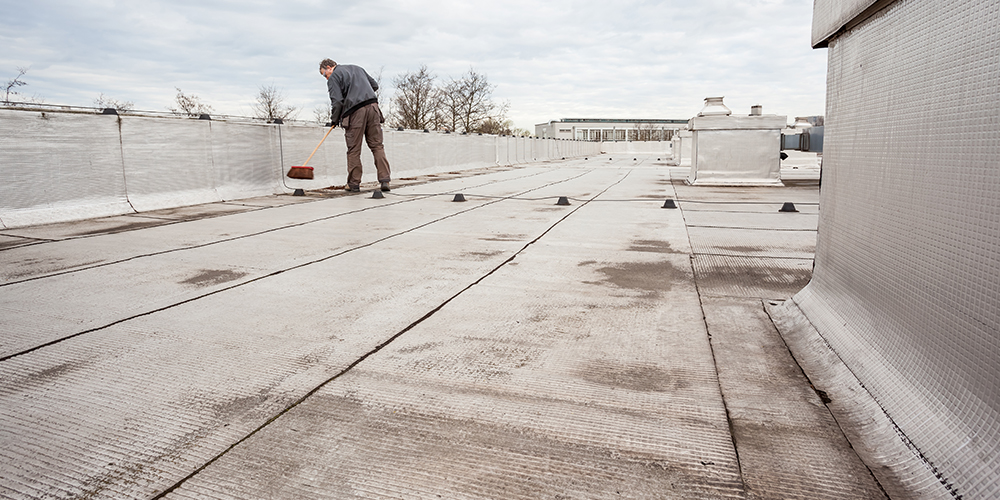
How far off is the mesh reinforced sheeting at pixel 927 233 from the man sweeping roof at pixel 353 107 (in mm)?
8019

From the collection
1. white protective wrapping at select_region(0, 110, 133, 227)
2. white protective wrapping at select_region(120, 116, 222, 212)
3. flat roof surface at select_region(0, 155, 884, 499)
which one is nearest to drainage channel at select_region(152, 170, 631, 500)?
flat roof surface at select_region(0, 155, 884, 499)

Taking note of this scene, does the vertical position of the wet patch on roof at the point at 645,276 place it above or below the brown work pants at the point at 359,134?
below

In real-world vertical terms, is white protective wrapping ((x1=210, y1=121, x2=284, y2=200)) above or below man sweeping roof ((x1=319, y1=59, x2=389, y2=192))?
below

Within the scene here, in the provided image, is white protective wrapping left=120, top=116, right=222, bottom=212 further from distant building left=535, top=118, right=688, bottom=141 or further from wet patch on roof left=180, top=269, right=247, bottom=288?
distant building left=535, top=118, right=688, bottom=141

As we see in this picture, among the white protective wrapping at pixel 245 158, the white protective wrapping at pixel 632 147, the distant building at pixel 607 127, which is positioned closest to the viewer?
the white protective wrapping at pixel 245 158

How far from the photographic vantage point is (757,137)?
11.3 metres

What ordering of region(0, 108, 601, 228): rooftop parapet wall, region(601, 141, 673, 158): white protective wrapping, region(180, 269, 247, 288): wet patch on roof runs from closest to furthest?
region(180, 269, 247, 288): wet patch on roof, region(0, 108, 601, 228): rooftop parapet wall, region(601, 141, 673, 158): white protective wrapping

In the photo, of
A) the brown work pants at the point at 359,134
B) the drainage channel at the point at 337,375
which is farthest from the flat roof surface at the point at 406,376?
the brown work pants at the point at 359,134

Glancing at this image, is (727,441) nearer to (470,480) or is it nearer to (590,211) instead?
(470,480)

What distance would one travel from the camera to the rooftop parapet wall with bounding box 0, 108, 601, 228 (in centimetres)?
600

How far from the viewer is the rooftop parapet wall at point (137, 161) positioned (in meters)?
6.00

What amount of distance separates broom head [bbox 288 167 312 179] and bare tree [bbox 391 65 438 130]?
30122 mm

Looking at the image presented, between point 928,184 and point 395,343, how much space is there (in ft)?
6.98

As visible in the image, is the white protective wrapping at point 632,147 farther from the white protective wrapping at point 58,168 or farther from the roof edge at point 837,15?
the roof edge at point 837,15
